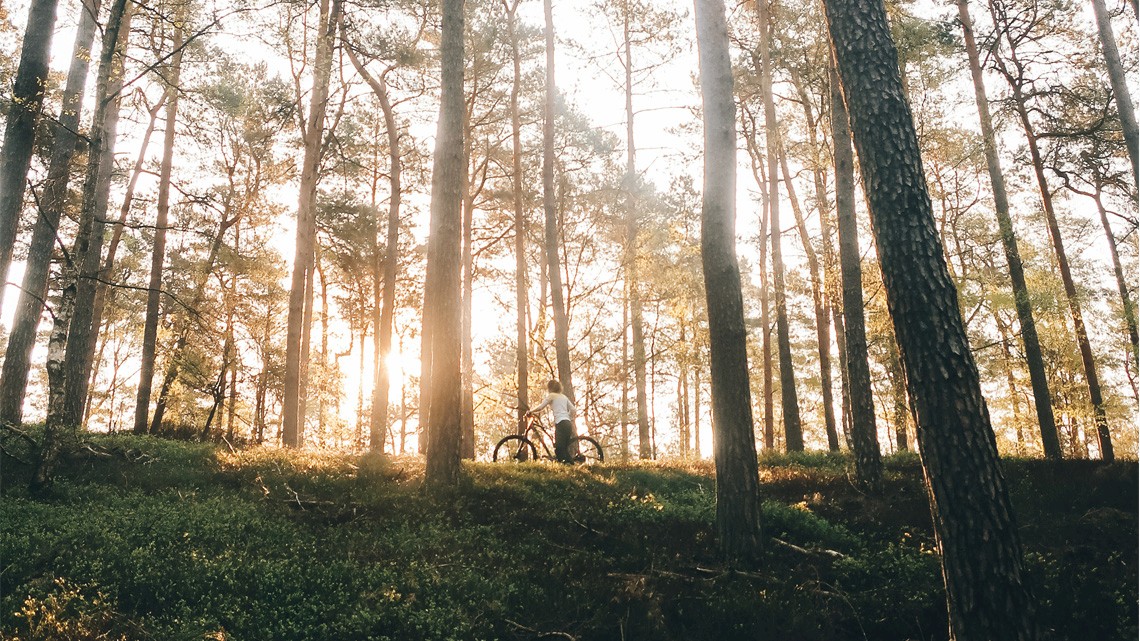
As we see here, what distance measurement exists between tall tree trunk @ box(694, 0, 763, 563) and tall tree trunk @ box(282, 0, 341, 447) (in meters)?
10.6

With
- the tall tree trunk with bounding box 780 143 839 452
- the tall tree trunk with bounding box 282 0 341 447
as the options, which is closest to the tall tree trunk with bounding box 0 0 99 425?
the tall tree trunk with bounding box 282 0 341 447

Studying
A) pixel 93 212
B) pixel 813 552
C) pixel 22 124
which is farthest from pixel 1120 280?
pixel 22 124

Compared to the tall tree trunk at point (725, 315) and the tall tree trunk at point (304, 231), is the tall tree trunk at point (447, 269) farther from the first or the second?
the tall tree trunk at point (304, 231)

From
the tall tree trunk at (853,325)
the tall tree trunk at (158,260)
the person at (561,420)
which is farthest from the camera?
the tall tree trunk at (158,260)

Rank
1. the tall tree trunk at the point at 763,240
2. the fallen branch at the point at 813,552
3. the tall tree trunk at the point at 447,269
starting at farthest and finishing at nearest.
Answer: the tall tree trunk at the point at 763,240, the tall tree trunk at the point at 447,269, the fallen branch at the point at 813,552

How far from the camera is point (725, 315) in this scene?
6.93 metres

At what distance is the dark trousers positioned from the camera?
12.4 m

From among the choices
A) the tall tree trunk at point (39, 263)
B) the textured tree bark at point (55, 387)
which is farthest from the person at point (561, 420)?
the tall tree trunk at point (39, 263)

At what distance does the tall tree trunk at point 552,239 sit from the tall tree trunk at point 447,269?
6.89 metres

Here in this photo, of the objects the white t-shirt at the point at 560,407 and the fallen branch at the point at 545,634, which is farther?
the white t-shirt at the point at 560,407

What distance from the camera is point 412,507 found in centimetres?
806

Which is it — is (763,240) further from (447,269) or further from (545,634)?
(545,634)

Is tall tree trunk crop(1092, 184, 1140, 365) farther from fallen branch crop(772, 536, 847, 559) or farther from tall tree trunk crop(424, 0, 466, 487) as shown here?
tall tree trunk crop(424, 0, 466, 487)

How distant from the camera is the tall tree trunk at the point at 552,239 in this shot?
16078 mm
